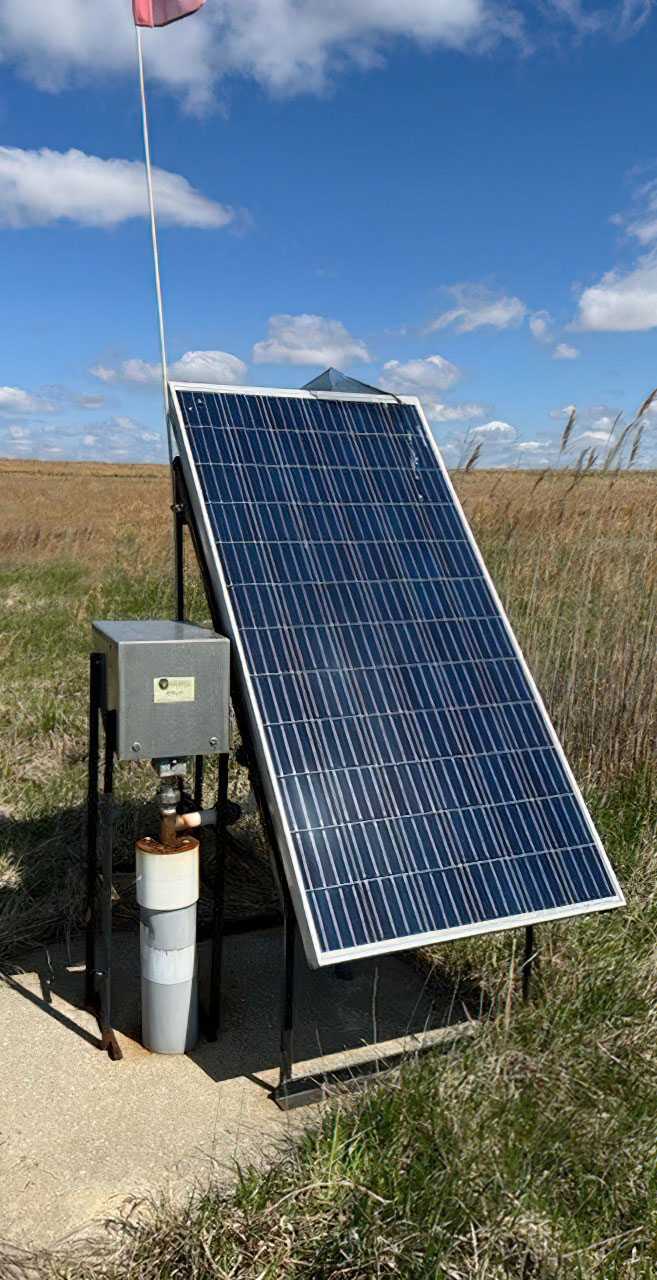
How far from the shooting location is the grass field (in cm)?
Result: 265

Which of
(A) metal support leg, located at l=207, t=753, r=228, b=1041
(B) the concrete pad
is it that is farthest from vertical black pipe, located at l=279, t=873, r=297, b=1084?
(A) metal support leg, located at l=207, t=753, r=228, b=1041

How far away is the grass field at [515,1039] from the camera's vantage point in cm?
265

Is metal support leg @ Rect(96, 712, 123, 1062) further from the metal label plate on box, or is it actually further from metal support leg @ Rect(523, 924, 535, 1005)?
metal support leg @ Rect(523, 924, 535, 1005)

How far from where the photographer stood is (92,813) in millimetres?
3828

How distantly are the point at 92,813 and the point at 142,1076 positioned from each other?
104 centimetres

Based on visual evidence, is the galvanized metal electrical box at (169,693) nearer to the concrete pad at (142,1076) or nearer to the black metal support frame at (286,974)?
the black metal support frame at (286,974)

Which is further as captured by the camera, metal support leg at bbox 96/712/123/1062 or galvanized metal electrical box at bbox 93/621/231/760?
metal support leg at bbox 96/712/123/1062

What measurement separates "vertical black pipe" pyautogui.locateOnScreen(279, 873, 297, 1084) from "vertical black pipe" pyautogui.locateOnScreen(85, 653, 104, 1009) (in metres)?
0.91

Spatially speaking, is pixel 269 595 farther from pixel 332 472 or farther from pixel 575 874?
pixel 575 874

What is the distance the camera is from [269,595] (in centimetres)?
366

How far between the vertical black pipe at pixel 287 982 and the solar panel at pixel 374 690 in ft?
1.07

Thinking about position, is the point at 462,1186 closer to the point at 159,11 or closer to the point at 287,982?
the point at 287,982

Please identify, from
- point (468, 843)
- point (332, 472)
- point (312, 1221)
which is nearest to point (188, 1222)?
point (312, 1221)

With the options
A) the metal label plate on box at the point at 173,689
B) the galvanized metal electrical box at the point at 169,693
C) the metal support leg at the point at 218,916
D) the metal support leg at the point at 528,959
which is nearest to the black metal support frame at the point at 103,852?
the galvanized metal electrical box at the point at 169,693
